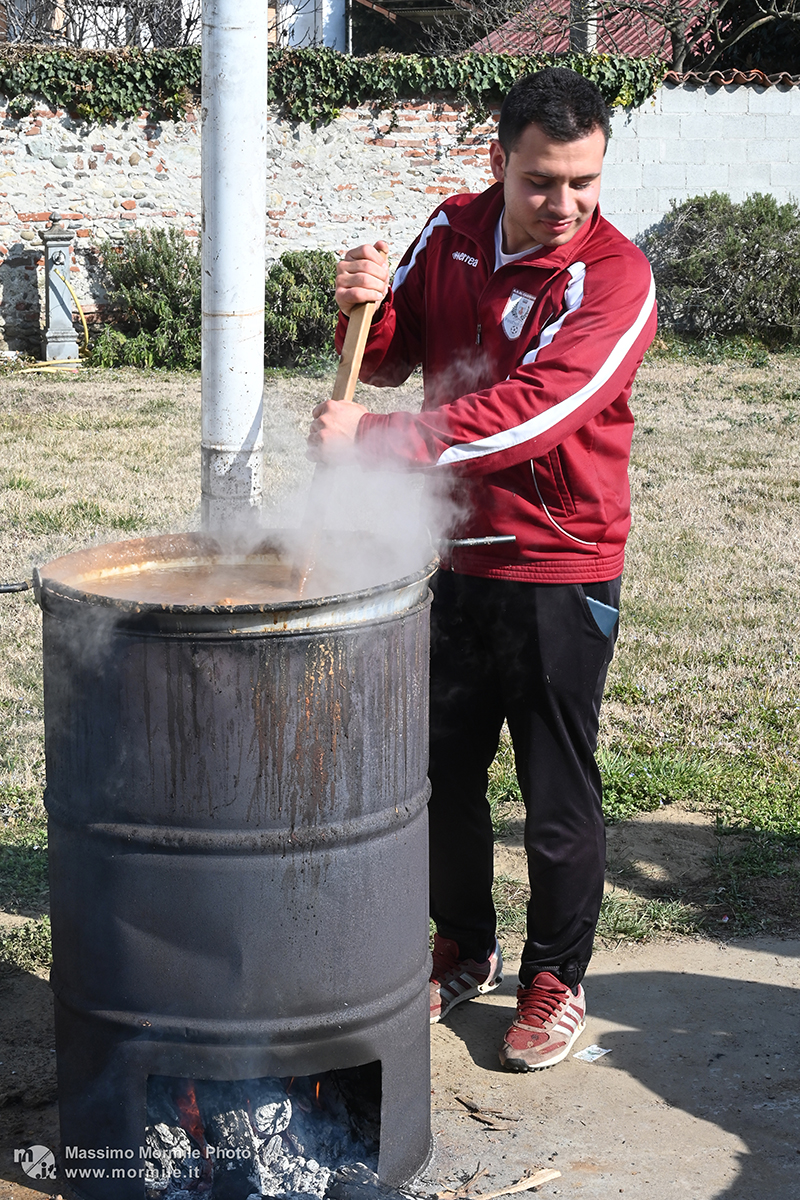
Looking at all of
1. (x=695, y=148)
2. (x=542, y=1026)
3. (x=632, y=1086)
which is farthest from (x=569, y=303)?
(x=695, y=148)

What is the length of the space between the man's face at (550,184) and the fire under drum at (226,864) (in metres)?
0.87

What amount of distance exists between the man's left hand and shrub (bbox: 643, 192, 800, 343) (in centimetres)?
1245

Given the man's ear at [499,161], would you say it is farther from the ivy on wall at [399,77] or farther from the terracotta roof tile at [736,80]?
the terracotta roof tile at [736,80]

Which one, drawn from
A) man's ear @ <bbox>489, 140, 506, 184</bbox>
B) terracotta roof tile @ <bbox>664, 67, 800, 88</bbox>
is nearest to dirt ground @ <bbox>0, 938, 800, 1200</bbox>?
man's ear @ <bbox>489, 140, 506, 184</bbox>

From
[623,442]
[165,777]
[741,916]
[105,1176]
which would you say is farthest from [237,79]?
[741,916]

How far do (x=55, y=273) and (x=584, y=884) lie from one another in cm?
1089

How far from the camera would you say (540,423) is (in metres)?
2.39

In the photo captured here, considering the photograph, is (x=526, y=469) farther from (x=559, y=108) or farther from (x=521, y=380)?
(x=559, y=108)

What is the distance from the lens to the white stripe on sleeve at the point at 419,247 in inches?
113

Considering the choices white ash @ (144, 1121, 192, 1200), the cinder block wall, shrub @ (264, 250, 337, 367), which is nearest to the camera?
white ash @ (144, 1121, 192, 1200)

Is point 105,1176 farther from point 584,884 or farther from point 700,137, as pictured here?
point 700,137

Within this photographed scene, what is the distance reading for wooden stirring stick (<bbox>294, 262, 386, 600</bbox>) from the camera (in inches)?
93.4

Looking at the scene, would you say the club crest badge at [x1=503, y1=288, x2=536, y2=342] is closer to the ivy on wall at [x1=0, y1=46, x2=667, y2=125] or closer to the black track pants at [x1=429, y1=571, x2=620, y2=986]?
the black track pants at [x1=429, y1=571, x2=620, y2=986]

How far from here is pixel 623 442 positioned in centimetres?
271
